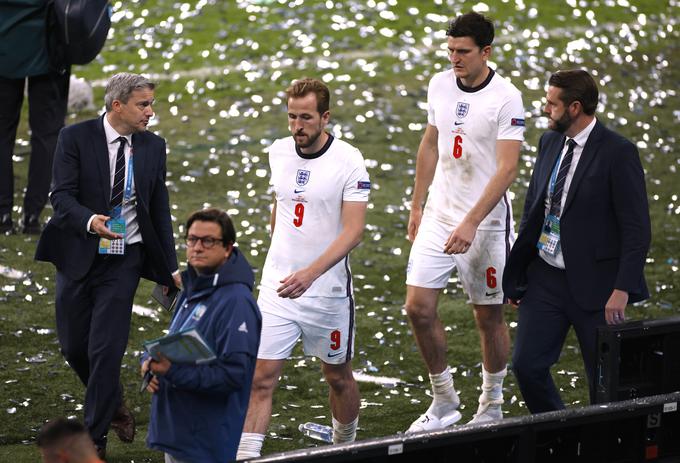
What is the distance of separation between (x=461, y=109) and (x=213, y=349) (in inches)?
120

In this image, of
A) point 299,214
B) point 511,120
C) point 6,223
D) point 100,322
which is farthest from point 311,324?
point 6,223

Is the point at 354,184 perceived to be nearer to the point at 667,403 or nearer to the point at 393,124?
the point at 667,403

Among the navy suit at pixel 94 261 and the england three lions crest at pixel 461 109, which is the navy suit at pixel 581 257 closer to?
the england three lions crest at pixel 461 109

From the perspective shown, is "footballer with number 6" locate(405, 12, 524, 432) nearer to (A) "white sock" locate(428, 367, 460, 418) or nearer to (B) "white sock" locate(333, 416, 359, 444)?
(A) "white sock" locate(428, 367, 460, 418)

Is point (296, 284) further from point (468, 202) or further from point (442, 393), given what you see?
point (442, 393)

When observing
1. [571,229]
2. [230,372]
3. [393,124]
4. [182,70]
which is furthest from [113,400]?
[182,70]

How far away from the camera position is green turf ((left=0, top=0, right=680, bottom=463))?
869 centimetres

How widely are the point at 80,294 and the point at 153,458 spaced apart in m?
1.00

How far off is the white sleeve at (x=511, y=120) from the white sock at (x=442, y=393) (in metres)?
1.42

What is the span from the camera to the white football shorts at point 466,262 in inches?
316

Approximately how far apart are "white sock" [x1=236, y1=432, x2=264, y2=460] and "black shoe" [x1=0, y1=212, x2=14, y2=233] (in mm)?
5157

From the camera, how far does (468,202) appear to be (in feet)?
26.2

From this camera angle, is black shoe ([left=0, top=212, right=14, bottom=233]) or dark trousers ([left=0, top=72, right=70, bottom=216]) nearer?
dark trousers ([left=0, top=72, right=70, bottom=216])

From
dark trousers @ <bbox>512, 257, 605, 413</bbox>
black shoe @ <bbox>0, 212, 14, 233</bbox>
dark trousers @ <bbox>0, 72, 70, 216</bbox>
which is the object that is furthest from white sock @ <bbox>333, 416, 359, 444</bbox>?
black shoe @ <bbox>0, 212, 14, 233</bbox>
